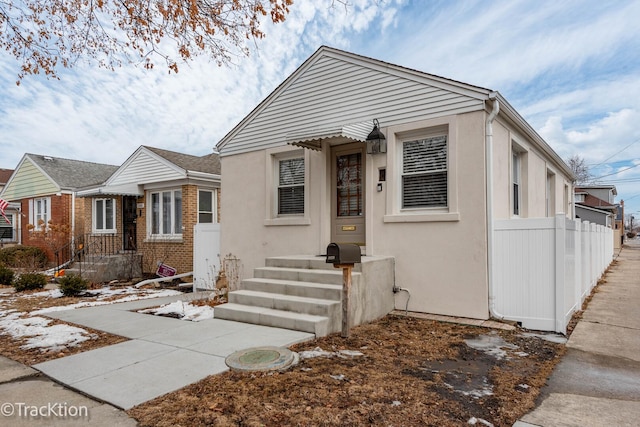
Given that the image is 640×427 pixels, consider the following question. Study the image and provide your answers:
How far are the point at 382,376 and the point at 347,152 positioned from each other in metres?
4.96

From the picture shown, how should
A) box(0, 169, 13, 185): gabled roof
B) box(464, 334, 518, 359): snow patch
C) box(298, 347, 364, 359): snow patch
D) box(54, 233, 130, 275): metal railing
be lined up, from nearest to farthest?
box(298, 347, 364, 359): snow patch → box(464, 334, 518, 359): snow patch → box(54, 233, 130, 275): metal railing → box(0, 169, 13, 185): gabled roof

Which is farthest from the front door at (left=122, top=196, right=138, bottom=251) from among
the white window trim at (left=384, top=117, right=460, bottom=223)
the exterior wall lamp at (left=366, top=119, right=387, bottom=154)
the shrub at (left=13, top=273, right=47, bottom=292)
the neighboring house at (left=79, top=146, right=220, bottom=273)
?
the white window trim at (left=384, top=117, right=460, bottom=223)

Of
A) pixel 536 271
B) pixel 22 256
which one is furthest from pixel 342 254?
pixel 22 256

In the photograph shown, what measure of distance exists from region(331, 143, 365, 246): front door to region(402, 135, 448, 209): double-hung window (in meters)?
0.96

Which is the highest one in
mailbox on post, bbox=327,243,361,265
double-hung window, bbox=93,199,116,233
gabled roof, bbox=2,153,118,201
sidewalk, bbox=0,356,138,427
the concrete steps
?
gabled roof, bbox=2,153,118,201

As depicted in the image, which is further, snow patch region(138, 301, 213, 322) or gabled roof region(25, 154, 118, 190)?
gabled roof region(25, 154, 118, 190)

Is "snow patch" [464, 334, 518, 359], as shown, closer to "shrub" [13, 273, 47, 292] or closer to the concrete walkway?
the concrete walkway

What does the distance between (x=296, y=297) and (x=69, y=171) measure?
17356 mm

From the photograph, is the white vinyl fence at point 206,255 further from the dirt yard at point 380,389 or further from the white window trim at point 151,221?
the dirt yard at point 380,389

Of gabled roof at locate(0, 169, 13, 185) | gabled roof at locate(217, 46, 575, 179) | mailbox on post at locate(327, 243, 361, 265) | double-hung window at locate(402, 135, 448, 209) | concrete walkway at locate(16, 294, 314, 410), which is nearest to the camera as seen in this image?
concrete walkway at locate(16, 294, 314, 410)

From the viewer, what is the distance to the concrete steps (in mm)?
5309

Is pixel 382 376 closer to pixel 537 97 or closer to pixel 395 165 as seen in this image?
pixel 395 165

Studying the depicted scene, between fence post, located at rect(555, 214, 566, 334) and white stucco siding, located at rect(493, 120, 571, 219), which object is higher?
white stucco siding, located at rect(493, 120, 571, 219)

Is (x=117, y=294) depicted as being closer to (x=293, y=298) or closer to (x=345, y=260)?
(x=293, y=298)
